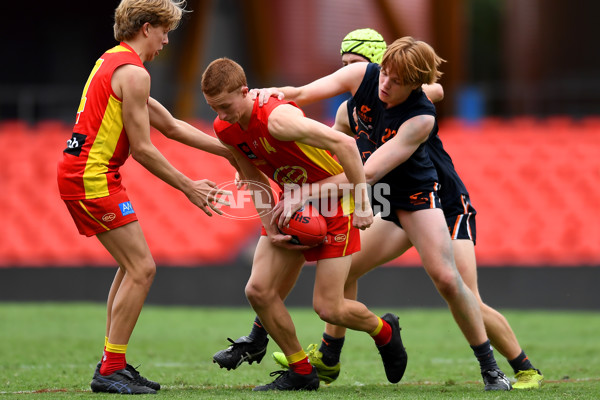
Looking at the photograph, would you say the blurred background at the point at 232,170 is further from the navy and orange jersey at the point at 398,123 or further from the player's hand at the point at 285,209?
the player's hand at the point at 285,209

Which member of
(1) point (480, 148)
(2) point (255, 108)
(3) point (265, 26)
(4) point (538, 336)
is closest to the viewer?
(2) point (255, 108)

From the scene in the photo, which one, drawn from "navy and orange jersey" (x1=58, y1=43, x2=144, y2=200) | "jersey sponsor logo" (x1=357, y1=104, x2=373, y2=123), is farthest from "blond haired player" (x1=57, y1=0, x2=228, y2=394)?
"jersey sponsor logo" (x1=357, y1=104, x2=373, y2=123)

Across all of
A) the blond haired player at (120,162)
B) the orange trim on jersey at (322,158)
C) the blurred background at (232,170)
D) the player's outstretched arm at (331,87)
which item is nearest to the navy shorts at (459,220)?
the orange trim on jersey at (322,158)

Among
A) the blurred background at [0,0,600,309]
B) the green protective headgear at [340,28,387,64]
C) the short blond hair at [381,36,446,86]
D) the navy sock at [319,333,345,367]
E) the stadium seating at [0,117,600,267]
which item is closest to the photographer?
the short blond hair at [381,36,446,86]

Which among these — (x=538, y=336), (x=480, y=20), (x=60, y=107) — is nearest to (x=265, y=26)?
(x=60, y=107)

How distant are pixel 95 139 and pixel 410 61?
1.89 m

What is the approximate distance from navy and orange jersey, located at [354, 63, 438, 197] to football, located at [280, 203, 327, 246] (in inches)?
22.4

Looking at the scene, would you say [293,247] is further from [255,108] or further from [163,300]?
[163,300]

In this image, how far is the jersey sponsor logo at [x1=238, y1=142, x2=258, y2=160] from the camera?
17.0ft

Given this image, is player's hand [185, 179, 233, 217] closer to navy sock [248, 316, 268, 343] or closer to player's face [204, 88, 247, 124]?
player's face [204, 88, 247, 124]

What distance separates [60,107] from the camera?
49.0ft

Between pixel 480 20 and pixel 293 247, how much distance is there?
3900 cm

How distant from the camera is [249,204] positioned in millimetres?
11539

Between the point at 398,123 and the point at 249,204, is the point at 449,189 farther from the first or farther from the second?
the point at 249,204
